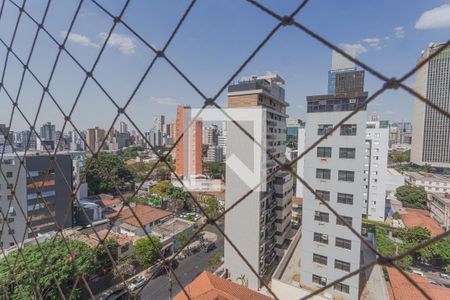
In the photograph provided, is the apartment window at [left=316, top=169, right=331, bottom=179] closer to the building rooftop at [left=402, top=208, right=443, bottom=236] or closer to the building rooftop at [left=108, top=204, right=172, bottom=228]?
the building rooftop at [left=402, top=208, right=443, bottom=236]

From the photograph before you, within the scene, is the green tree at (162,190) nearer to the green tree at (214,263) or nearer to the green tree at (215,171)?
the green tree at (215,171)

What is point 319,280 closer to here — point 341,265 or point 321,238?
point 341,265

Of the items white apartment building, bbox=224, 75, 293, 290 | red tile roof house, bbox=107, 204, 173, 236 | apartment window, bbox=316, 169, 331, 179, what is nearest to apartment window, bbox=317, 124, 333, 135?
apartment window, bbox=316, 169, 331, 179

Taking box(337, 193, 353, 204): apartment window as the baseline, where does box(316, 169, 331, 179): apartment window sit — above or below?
above

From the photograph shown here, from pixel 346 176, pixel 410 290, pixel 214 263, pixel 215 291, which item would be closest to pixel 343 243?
pixel 346 176

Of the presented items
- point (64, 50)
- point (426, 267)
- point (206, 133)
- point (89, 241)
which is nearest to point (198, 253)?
point (89, 241)

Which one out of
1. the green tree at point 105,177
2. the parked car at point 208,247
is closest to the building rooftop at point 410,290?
the parked car at point 208,247
